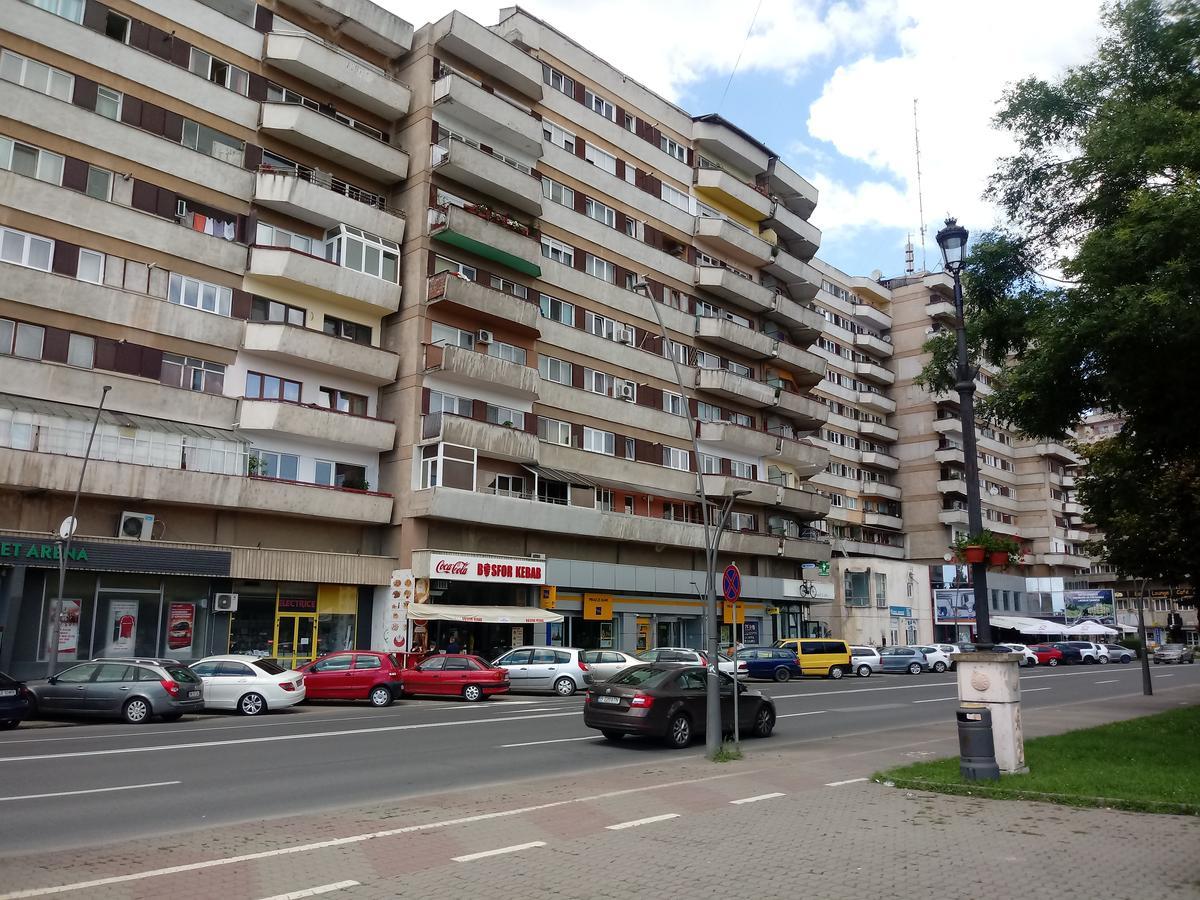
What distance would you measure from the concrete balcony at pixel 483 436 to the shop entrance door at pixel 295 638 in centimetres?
740

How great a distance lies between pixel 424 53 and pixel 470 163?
510 centimetres

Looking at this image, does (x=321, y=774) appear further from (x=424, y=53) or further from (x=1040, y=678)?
(x=1040, y=678)

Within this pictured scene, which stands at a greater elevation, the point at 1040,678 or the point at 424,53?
the point at 424,53

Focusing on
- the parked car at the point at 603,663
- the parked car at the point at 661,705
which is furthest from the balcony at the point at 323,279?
the parked car at the point at 661,705

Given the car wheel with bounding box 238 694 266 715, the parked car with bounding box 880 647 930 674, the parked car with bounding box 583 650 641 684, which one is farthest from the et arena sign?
the parked car with bounding box 880 647 930 674

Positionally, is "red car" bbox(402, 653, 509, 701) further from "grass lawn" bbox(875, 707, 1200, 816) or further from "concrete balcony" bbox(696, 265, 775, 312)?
"concrete balcony" bbox(696, 265, 775, 312)

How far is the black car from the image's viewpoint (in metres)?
19.0

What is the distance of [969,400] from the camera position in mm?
13773

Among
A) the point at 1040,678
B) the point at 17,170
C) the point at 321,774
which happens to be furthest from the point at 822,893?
the point at 1040,678

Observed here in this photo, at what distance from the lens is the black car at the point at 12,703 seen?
18953mm

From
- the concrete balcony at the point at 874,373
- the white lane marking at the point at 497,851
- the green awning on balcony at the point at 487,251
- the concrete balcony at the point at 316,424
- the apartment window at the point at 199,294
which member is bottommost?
the white lane marking at the point at 497,851

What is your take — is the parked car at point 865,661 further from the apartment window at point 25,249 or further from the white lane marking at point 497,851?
the white lane marking at point 497,851

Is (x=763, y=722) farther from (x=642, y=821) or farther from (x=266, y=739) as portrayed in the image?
(x=266, y=739)

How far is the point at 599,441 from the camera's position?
41.2m
